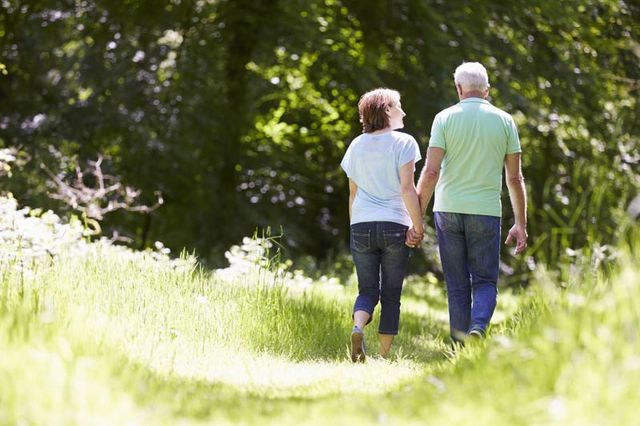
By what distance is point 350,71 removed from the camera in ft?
40.8

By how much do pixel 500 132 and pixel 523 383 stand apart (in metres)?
2.75

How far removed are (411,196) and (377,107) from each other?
62 centimetres

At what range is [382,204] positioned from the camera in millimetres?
6352

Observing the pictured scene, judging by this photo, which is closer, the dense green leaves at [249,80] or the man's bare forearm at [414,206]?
the man's bare forearm at [414,206]

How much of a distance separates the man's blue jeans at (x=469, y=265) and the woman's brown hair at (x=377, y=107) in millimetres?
691

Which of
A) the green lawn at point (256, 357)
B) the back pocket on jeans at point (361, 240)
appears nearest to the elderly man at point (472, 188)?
the back pocket on jeans at point (361, 240)

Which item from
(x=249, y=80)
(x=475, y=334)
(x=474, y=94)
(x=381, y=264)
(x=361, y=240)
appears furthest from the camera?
(x=249, y=80)

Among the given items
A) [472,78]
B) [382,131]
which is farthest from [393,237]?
[472,78]

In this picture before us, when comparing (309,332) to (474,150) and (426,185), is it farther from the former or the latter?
(474,150)

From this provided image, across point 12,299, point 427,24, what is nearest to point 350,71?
point 427,24

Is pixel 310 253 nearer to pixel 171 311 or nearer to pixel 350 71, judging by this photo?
pixel 350 71

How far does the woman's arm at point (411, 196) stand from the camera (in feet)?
20.4

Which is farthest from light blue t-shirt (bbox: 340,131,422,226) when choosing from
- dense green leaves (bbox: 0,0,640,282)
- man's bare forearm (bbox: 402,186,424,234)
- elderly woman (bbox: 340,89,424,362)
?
dense green leaves (bbox: 0,0,640,282)

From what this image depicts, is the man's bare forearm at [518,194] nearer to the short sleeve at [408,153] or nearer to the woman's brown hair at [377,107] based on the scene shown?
the short sleeve at [408,153]
